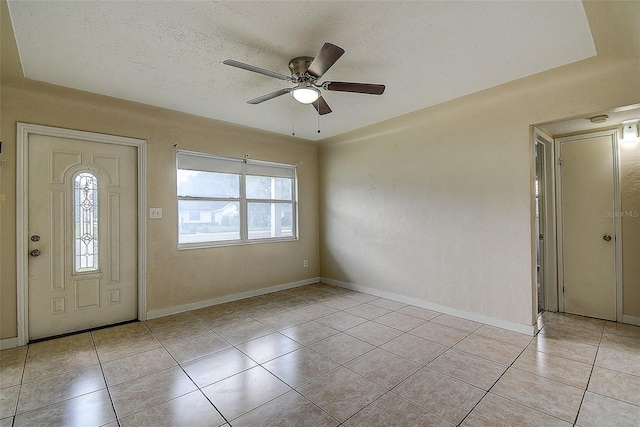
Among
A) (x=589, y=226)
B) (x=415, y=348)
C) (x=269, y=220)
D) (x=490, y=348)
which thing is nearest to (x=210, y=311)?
(x=269, y=220)

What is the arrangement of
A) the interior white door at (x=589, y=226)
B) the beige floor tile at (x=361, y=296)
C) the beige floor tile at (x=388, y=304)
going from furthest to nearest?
the beige floor tile at (x=361, y=296) < the beige floor tile at (x=388, y=304) < the interior white door at (x=589, y=226)

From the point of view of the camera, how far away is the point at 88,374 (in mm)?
2359

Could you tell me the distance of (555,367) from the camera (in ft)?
7.86

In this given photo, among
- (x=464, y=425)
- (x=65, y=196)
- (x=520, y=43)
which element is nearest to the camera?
(x=464, y=425)

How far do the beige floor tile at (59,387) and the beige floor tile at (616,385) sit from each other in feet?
11.8

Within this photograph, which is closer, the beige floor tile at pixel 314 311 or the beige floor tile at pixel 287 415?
the beige floor tile at pixel 287 415

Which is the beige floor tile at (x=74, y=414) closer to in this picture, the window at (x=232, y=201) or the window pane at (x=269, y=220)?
the window at (x=232, y=201)

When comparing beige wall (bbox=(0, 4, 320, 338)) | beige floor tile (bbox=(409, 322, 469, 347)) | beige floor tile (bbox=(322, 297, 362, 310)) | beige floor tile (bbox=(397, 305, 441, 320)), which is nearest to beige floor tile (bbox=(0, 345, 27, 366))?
beige wall (bbox=(0, 4, 320, 338))

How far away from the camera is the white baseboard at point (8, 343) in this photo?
2.77 m

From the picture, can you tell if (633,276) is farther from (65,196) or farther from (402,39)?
(65,196)

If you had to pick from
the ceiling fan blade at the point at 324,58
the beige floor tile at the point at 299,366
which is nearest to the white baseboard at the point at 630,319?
the beige floor tile at the point at 299,366

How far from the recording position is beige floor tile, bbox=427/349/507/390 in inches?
87.9

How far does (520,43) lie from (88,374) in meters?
4.25

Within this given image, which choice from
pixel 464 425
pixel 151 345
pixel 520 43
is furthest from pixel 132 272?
pixel 520 43
